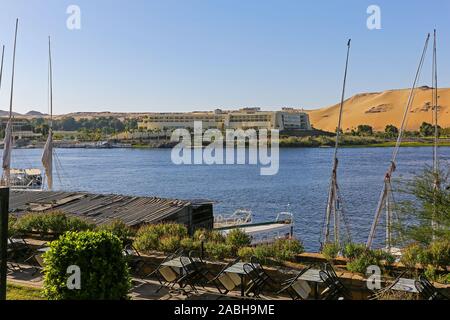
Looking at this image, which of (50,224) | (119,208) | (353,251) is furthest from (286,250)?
(119,208)

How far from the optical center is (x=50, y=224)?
443 inches

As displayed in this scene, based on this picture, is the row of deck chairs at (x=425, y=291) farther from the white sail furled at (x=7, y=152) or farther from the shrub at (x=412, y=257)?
the white sail furled at (x=7, y=152)

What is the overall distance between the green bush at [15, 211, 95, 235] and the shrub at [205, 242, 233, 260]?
3173 millimetres

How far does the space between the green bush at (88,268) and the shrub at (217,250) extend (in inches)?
103

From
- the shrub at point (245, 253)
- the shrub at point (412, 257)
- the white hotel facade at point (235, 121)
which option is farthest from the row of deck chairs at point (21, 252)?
the white hotel facade at point (235, 121)

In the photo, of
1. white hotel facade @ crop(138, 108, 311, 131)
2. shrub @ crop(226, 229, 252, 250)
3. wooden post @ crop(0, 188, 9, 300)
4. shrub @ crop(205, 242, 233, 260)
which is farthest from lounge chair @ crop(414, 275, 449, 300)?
white hotel facade @ crop(138, 108, 311, 131)

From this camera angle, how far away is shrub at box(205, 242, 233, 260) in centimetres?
906

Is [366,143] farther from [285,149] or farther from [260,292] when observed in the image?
[260,292]

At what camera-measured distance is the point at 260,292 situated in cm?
804

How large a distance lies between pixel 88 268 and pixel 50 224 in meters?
5.31

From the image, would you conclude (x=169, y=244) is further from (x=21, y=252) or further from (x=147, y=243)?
(x=21, y=252)

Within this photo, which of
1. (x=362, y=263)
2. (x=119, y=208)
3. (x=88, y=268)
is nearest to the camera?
(x=88, y=268)

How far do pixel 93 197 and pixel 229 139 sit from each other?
117858 millimetres
